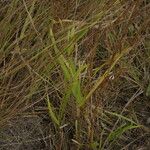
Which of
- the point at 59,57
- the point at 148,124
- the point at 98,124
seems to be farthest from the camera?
the point at 148,124

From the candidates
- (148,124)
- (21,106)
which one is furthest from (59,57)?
(148,124)

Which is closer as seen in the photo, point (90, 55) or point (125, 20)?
point (90, 55)

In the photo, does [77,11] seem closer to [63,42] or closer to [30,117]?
[63,42]

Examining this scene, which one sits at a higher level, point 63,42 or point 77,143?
point 63,42

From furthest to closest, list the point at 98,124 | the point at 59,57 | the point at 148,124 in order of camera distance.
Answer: the point at 148,124 < the point at 98,124 < the point at 59,57

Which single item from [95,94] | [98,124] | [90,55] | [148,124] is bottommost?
[148,124]

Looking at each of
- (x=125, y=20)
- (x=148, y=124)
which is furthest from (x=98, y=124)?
(x=125, y=20)
